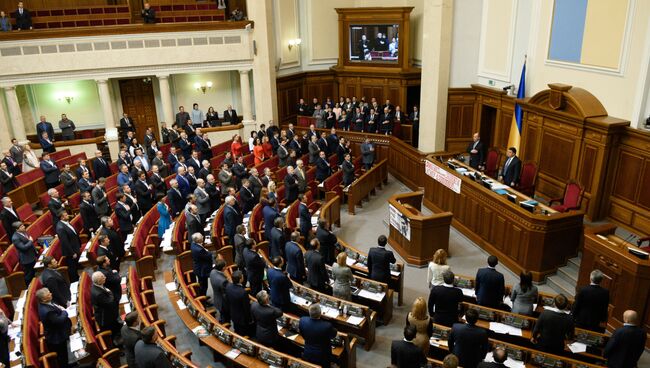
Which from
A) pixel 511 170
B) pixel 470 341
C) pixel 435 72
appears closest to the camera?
pixel 470 341

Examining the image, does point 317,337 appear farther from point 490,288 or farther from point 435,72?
point 435,72

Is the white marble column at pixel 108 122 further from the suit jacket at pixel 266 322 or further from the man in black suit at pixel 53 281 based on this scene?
the suit jacket at pixel 266 322

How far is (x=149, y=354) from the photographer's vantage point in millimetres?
4699

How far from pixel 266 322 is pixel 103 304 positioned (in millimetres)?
2129

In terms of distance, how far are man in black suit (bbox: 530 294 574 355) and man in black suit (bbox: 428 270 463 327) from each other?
0.89m

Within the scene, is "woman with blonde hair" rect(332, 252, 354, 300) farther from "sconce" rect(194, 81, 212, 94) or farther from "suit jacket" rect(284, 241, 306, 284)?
"sconce" rect(194, 81, 212, 94)

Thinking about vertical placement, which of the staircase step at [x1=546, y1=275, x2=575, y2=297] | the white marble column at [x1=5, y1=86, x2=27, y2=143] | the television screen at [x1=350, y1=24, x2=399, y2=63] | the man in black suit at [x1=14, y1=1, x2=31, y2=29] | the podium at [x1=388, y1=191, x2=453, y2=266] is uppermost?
the man in black suit at [x1=14, y1=1, x2=31, y2=29]

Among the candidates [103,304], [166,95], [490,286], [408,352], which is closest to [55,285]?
[103,304]

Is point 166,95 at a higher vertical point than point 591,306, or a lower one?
higher

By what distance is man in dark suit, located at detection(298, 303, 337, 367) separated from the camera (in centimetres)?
520

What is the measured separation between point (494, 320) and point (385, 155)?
853 cm

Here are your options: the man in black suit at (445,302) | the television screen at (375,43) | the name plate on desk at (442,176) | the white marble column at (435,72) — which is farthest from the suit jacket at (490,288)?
the television screen at (375,43)

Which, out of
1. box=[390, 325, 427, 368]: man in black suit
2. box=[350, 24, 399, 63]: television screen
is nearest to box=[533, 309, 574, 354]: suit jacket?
box=[390, 325, 427, 368]: man in black suit

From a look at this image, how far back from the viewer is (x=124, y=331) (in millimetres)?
5176
